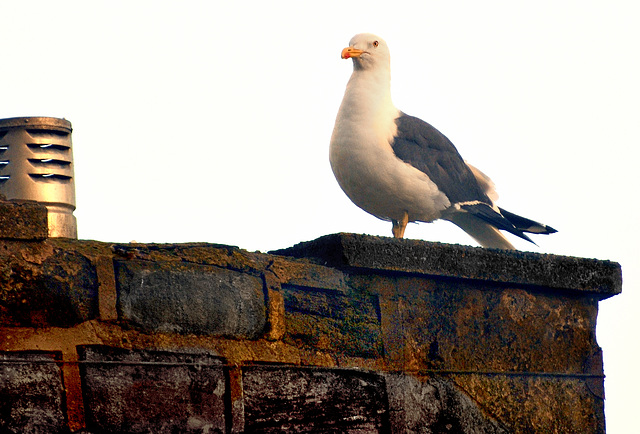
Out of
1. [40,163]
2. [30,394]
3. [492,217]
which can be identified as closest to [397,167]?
[492,217]

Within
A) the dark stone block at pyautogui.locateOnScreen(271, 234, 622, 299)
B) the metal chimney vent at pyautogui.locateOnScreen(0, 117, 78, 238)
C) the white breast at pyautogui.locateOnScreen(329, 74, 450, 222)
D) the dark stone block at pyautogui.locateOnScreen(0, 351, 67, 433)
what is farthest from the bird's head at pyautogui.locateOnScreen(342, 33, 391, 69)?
the dark stone block at pyautogui.locateOnScreen(0, 351, 67, 433)

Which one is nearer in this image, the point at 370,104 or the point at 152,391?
the point at 152,391

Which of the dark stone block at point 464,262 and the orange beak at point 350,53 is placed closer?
the dark stone block at point 464,262

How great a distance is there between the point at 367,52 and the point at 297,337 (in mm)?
3079

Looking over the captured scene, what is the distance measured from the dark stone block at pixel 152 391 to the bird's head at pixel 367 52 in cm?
325

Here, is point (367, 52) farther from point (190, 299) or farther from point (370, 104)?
point (190, 299)

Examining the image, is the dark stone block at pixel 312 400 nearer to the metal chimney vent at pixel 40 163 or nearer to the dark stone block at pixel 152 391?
the dark stone block at pixel 152 391

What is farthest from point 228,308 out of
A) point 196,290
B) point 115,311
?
point 115,311

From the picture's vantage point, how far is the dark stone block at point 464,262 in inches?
128

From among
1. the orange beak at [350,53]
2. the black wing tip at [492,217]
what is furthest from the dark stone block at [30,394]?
the black wing tip at [492,217]

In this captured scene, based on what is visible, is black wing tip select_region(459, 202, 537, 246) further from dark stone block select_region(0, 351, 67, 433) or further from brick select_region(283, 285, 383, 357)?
dark stone block select_region(0, 351, 67, 433)

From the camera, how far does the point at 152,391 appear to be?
8.80ft

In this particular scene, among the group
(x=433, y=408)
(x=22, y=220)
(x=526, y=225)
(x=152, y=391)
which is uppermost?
(x=526, y=225)

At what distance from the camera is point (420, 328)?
3.34 metres
